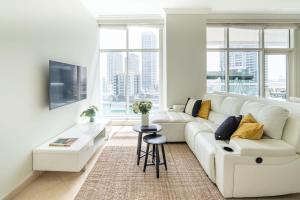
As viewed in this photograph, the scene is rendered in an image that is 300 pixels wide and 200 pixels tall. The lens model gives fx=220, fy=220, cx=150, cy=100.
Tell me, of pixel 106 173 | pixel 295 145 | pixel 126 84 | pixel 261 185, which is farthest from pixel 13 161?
pixel 126 84

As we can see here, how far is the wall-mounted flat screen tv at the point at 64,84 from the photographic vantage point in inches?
123

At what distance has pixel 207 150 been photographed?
9.09ft

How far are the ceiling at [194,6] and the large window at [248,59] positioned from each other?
572mm

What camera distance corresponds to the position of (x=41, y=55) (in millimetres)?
2959

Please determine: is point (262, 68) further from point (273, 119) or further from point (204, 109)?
point (273, 119)

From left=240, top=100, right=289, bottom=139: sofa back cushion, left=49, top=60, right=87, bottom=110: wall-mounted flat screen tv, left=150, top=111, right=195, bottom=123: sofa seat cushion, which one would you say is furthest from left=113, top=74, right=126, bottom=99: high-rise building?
left=240, top=100, right=289, bottom=139: sofa back cushion

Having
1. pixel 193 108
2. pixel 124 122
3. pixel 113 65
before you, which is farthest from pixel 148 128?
pixel 113 65

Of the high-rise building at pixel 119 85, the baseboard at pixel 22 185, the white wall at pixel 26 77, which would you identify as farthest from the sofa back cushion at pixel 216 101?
the baseboard at pixel 22 185

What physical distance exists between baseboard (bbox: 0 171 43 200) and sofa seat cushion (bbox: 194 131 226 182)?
86.0 inches

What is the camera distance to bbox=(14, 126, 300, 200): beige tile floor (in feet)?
7.80

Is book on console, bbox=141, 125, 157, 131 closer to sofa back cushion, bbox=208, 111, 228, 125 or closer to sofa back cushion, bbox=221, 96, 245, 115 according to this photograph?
sofa back cushion, bbox=208, 111, 228, 125

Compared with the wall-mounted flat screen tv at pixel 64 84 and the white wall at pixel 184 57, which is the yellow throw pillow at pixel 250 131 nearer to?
the wall-mounted flat screen tv at pixel 64 84

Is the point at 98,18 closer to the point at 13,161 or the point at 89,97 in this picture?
the point at 89,97

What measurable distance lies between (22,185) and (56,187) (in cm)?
37
